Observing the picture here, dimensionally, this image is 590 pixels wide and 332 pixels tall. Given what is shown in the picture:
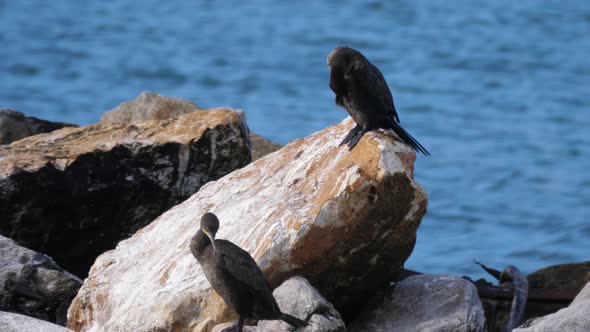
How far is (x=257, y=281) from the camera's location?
507 cm

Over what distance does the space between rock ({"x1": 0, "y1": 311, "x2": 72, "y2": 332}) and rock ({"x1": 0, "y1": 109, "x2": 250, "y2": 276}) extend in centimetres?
155

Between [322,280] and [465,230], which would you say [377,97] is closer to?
[322,280]

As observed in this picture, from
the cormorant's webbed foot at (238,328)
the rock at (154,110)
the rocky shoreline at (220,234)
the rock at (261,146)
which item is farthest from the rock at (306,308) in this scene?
the rock at (154,110)

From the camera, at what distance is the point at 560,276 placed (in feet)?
24.7

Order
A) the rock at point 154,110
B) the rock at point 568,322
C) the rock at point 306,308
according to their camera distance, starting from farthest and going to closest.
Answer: the rock at point 154,110, the rock at point 306,308, the rock at point 568,322

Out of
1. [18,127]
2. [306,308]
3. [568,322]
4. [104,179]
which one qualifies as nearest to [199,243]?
[306,308]

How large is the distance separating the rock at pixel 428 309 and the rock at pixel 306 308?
1.29 feet

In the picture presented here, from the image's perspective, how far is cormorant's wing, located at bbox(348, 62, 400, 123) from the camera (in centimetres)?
601

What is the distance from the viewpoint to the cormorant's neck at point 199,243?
17.4ft

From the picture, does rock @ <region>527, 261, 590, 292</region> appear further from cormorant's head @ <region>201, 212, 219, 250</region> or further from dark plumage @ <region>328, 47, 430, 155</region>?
cormorant's head @ <region>201, 212, 219, 250</region>

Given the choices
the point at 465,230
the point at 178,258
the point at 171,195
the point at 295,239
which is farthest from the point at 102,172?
the point at 465,230

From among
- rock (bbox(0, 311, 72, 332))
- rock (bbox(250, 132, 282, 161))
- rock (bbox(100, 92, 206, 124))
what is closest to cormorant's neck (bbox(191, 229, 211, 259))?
rock (bbox(0, 311, 72, 332))

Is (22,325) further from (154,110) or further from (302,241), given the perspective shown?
(154,110)

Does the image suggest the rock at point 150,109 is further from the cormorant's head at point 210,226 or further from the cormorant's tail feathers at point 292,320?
the cormorant's tail feathers at point 292,320
